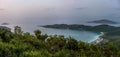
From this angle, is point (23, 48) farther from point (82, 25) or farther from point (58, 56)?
point (82, 25)

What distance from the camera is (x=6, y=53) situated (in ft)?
108

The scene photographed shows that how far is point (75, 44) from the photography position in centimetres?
4525

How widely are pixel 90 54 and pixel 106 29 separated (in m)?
120

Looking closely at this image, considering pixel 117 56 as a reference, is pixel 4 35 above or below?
above

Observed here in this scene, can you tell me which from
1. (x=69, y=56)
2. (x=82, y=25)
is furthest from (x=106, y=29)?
(x=69, y=56)

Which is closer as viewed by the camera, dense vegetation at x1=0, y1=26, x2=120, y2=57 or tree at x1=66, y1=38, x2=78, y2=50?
dense vegetation at x1=0, y1=26, x2=120, y2=57

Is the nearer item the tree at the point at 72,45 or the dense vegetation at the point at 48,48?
the dense vegetation at the point at 48,48

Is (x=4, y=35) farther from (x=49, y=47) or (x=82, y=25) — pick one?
(x=82, y=25)

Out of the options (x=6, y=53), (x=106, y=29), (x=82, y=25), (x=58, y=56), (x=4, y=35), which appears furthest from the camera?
(x=82, y=25)

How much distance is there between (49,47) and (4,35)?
6327 mm

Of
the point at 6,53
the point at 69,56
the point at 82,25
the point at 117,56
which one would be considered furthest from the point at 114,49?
the point at 82,25

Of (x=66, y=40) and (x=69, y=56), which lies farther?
(x=66, y=40)

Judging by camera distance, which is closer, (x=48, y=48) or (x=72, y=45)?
(x=48, y=48)

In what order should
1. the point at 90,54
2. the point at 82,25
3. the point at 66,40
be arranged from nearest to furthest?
the point at 90,54, the point at 66,40, the point at 82,25
